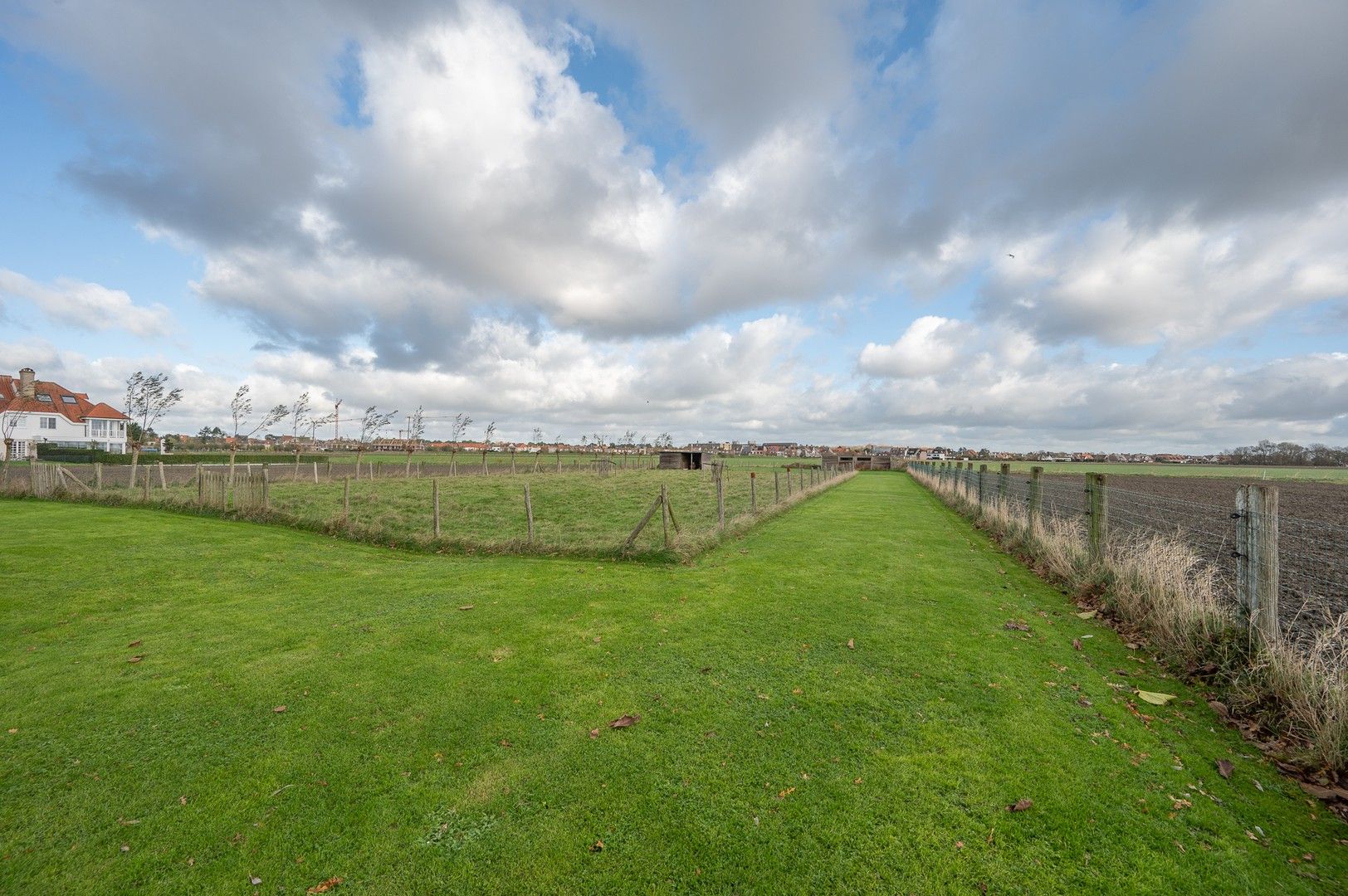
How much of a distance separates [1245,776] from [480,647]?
701cm

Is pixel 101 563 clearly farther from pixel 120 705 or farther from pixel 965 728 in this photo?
pixel 965 728

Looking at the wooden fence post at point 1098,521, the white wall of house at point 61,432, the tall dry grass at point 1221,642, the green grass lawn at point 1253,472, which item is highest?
the white wall of house at point 61,432

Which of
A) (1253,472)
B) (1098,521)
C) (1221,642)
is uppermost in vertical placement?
(1098,521)

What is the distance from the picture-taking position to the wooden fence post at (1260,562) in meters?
5.14

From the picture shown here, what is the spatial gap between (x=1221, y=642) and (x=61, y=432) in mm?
90135

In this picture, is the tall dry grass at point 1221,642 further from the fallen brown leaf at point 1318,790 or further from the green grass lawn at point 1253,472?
the green grass lawn at point 1253,472

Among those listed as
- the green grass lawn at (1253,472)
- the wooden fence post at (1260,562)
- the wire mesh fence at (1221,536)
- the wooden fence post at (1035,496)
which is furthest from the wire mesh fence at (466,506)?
the green grass lawn at (1253,472)

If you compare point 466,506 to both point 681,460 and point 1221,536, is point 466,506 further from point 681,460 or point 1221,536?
point 681,460

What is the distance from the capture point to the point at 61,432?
58375mm

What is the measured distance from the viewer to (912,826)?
3.32 m

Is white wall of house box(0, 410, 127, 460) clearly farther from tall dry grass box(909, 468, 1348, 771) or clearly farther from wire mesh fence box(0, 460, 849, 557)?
tall dry grass box(909, 468, 1348, 771)

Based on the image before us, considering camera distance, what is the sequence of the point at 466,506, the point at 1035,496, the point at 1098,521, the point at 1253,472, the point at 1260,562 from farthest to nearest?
the point at 1253,472
the point at 466,506
the point at 1035,496
the point at 1098,521
the point at 1260,562

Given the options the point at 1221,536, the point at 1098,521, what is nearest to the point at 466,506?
the point at 1098,521

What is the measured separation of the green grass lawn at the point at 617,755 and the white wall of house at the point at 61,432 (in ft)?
223
